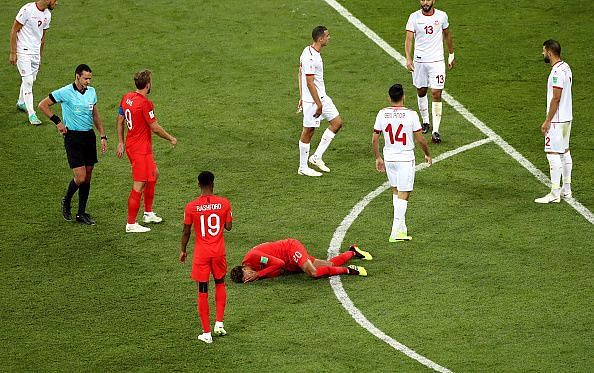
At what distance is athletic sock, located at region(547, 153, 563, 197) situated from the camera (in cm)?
1838

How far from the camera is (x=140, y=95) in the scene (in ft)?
56.8

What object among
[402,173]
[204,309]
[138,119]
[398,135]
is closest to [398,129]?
[398,135]

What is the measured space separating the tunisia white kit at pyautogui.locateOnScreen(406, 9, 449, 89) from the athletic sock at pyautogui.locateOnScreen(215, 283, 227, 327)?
7964 mm

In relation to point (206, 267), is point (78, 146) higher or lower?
higher

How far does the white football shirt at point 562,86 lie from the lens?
58.9 feet

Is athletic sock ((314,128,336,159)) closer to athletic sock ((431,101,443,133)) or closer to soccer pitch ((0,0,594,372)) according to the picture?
soccer pitch ((0,0,594,372))

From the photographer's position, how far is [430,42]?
2089 cm

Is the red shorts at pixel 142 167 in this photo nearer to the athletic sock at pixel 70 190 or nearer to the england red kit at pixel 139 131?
the england red kit at pixel 139 131

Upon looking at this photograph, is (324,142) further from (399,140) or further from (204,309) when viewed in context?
(204,309)

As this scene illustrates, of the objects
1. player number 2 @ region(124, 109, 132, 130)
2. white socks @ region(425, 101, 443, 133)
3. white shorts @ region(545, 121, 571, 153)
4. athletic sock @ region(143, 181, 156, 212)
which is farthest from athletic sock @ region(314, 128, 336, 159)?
player number 2 @ region(124, 109, 132, 130)

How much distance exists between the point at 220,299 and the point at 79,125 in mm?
4699

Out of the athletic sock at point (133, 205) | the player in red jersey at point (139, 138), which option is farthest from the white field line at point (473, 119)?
the athletic sock at point (133, 205)

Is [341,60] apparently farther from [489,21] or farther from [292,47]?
[489,21]

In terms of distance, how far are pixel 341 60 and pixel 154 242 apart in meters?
8.53
